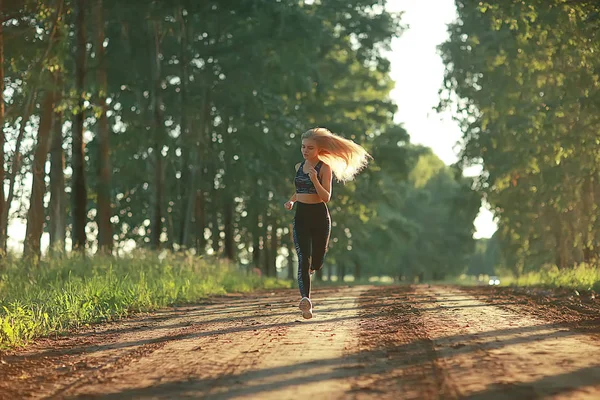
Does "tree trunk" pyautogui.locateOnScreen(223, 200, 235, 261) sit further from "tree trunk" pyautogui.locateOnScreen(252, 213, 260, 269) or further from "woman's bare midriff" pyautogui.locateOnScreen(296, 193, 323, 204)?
"woman's bare midriff" pyautogui.locateOnScreen(296, 193, 323, 204)

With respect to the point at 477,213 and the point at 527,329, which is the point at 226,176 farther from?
the point at 527,329

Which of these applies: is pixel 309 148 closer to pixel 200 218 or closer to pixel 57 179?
pixel 57 179

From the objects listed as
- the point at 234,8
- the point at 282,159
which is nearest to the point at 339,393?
the point at 234,8

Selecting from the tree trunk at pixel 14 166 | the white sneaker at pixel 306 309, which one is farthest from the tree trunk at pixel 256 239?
the white sneaker at pixel 306 309

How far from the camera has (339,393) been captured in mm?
5672

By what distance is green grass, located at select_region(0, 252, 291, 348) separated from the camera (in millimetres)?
10164

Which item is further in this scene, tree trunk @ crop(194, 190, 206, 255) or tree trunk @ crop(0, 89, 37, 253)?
tree trunk @ crop(194, 190, 206, 255)

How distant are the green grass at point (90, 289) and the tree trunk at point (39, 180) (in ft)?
9.45

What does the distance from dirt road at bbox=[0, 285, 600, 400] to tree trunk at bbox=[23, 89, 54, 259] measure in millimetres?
11485

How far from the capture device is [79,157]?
22.5 meters

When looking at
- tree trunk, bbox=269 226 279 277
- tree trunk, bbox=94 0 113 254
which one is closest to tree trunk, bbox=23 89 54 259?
tree trunk, bbox=94 0 113 254

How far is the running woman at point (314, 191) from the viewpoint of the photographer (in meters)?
11.2

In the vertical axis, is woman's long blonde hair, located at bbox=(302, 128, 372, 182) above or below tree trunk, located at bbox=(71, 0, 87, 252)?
below

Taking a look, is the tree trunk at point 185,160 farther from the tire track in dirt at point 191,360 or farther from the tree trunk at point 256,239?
the tire track in dirt at point 191,360
